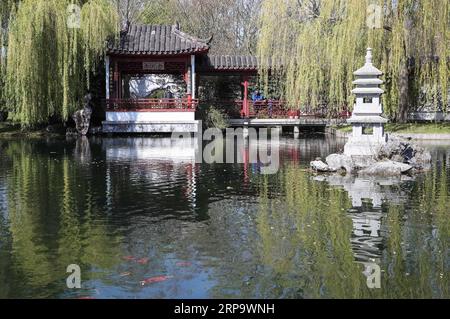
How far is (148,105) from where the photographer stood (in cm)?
2262

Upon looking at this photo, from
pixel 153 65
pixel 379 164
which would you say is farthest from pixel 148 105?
pixel 379 164

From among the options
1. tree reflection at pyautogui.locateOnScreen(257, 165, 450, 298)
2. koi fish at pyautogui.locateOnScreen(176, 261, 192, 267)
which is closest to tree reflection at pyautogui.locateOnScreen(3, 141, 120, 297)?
koi fish at pyautogui.locateOnScreen(176, 261, 192, 267)

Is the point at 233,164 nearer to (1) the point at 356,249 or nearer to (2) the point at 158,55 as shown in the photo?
(1) the point at 356,249

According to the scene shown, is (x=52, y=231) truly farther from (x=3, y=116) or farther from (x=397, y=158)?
(x=3, y=116)

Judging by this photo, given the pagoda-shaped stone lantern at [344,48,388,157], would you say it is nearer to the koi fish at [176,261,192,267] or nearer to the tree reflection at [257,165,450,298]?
the tree reflection at [257,165,450,298]

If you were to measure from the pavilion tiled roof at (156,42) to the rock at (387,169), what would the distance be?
481 inches

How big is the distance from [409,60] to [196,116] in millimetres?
8489

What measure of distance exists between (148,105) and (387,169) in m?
13.0

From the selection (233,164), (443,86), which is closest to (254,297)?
(233,164)

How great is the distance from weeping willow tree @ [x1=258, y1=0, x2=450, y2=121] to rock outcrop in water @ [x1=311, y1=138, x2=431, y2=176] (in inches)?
259

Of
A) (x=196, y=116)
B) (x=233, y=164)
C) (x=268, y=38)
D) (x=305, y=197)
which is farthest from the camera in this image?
(x=196, y=116)

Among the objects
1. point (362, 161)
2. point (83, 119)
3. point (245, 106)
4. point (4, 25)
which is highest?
point (4, 25)

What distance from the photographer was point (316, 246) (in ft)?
20.0

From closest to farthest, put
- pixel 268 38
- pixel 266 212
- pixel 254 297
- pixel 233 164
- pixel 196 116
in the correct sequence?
pixel 254 297
pixel 266 212
pixel 233 164
pixel 268 38
pixel 196 116
